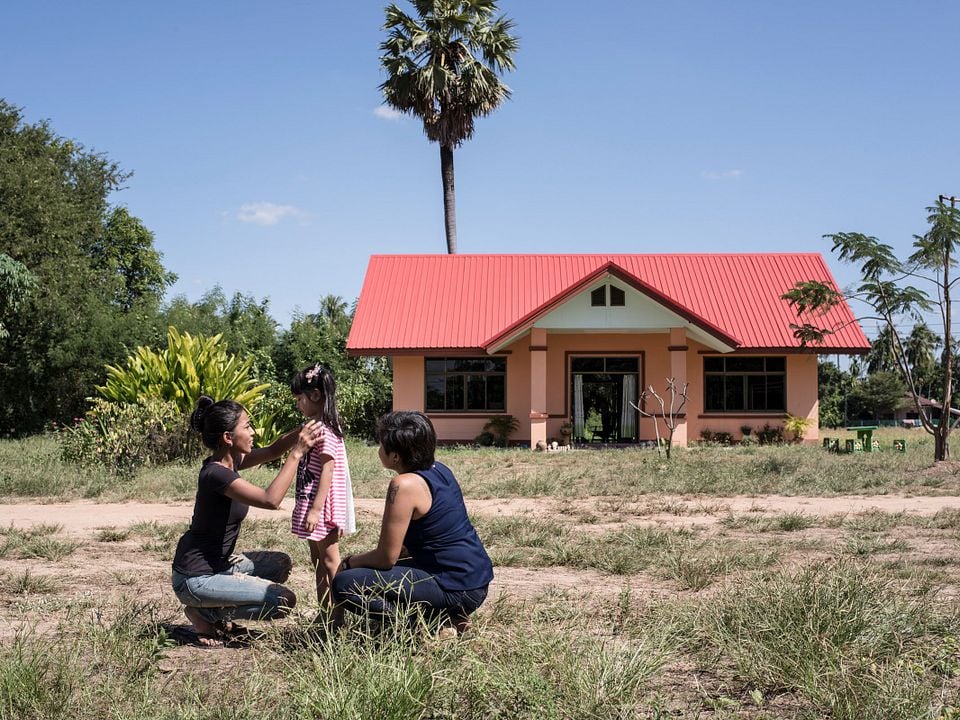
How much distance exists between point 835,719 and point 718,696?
547 millimetres

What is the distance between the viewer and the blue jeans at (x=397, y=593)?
4551 millimetres

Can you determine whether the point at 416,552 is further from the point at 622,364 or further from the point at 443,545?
the point at 622,364

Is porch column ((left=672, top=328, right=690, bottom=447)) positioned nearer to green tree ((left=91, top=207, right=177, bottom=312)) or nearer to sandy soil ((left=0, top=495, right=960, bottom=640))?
sandy soil ((left=0, top=495, right=960, bottom=640))

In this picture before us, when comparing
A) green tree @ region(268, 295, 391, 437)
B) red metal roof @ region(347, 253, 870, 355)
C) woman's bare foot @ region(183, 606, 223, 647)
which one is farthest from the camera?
green tree @ region(268, 295, 391, 437)

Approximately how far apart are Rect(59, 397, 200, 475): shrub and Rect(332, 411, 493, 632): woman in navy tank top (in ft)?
35.7

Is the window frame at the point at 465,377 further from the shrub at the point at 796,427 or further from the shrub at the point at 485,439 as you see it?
the shrub at the point at 796,427

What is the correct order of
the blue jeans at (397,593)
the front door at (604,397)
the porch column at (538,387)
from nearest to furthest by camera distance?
1. the blue jeans at (397,593)
2. the porch column at (538,387)
3. the front door at (604,397)

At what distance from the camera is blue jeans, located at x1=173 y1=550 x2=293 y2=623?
4.86 metres

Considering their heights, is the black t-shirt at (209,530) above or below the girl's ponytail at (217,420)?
below

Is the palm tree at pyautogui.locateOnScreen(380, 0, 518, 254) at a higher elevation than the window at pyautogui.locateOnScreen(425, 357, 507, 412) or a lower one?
higher

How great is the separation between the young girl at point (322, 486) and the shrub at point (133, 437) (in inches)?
406

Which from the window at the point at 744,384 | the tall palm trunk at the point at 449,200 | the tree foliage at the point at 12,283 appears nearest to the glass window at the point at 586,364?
the window at the point at 744,384

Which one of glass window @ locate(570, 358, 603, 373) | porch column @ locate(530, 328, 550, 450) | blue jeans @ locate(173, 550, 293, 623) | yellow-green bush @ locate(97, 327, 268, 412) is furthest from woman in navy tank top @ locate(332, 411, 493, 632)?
glass window @ locate(570, 358, 603, 373)

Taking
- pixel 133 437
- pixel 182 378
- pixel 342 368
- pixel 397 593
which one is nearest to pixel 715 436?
pixel 342 368
